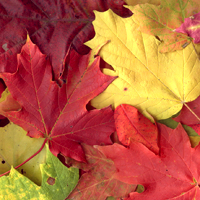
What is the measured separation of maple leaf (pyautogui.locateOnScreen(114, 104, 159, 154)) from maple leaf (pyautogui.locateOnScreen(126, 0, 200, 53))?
0.25 meters

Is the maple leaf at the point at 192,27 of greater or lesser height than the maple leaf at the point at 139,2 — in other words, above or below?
below

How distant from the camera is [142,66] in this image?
2.37 feet

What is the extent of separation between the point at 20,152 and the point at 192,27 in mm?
799

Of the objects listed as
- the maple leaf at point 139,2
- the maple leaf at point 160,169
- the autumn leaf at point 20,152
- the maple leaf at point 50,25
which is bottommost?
the maple leaf at point 160,169

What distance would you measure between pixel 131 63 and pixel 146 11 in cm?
19

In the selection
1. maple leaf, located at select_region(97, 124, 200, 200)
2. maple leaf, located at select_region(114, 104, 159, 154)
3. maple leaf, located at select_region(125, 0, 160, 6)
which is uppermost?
maple leaf, located at select_region(125, 0, 160, 6)

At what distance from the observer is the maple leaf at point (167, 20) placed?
2.33 ft

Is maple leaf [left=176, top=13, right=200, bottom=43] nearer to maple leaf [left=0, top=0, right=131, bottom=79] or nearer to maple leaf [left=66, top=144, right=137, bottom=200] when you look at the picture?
maple leaf [left=0, top=0, right=131, bottom=79]

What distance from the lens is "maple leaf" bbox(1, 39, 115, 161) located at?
72cm

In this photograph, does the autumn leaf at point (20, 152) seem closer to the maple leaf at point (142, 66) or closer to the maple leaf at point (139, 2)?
the maple leaf at point (142, 66)

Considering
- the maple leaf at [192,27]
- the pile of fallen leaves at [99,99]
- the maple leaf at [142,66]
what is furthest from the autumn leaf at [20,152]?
the maple leaf at [192,27]

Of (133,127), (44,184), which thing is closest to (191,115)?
(133,127)

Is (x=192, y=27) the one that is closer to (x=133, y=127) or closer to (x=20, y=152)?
(x=133, y=127)

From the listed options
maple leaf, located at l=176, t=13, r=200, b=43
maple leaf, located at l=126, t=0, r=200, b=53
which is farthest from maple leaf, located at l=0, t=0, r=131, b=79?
maple leaf, located at l=176, t=13, r=200, b=43
